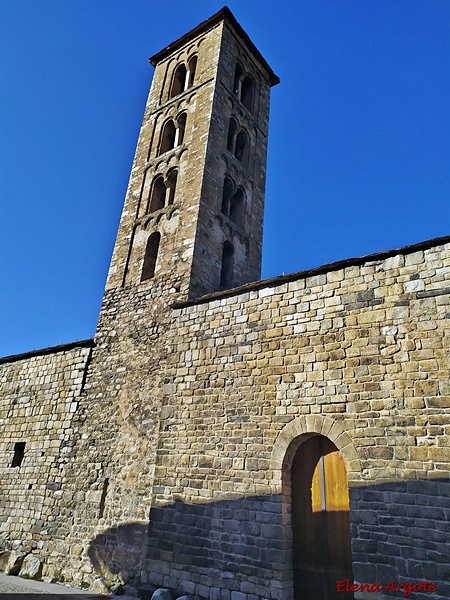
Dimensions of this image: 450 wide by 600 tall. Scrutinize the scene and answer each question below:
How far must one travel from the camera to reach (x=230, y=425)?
23.9 ft

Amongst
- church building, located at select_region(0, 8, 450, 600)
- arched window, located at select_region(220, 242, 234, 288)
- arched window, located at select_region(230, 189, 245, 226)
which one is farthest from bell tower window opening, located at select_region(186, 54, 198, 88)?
arched window, located at select_region(220, 242, 234, 288)

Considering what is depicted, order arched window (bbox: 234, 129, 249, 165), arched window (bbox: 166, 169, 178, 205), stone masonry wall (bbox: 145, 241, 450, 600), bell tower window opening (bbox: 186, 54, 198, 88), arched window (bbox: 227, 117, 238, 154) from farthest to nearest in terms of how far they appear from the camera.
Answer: bell tower window opening (bbox: 186, 54, 198, 88) < arched window (bbox: 234, 129, 249, 165) < arched window (bbox: 227, 117, 238, 154) < arched window (bbox: 166, 169, 178, 205) < stone masonry wall (bbox: 145, 241, 450, 600)

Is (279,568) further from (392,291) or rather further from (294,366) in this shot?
(392,291)

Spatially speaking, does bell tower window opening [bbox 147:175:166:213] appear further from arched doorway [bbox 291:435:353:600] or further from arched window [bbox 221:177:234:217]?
arched doorway [bbox 291:435:353:600]

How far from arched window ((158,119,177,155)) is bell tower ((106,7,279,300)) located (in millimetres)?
33

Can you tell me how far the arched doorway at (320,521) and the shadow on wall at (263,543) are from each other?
149mm

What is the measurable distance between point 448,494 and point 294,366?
2718mm

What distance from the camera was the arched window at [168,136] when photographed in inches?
544

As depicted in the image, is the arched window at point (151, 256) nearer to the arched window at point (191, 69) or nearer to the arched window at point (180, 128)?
the arched window at point (180, 128)

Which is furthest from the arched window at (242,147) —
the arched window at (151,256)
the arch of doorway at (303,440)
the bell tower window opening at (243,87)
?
the arch of doorway at (303,440)

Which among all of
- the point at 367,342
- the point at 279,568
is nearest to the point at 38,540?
the point at 279,568

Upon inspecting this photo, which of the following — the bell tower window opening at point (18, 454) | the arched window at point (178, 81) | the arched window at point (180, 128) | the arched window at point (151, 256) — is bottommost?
the bell tower window opening at point (18, 454)

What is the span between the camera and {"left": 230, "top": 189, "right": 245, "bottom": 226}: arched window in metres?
13.0

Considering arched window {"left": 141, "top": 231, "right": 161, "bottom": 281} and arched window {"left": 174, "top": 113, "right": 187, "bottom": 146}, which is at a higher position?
arched window {"left": 174, "top": 113, "right": 187, "bottom": 146}
